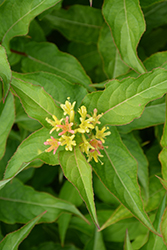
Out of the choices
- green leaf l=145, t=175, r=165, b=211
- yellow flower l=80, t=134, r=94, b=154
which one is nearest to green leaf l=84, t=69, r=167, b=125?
yellow flower l=80, t=134, r=94, b=154

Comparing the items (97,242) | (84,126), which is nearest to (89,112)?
(84,126)

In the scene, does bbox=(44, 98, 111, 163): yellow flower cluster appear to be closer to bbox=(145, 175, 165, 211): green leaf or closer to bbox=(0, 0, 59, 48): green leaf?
bbox=(0, 0, 59, 48): green leaf

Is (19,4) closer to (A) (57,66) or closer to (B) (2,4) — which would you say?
(B) (2,4)

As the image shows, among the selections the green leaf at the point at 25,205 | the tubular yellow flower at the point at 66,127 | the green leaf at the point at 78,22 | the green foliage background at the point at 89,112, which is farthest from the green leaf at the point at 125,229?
the green leaf at the point at 78,22

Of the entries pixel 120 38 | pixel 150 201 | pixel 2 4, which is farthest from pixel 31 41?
pixel 150 201

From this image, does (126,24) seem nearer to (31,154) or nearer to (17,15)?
(17,15)

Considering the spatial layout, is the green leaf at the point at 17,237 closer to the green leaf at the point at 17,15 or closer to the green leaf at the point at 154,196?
the green leaf at the point at 154,196
